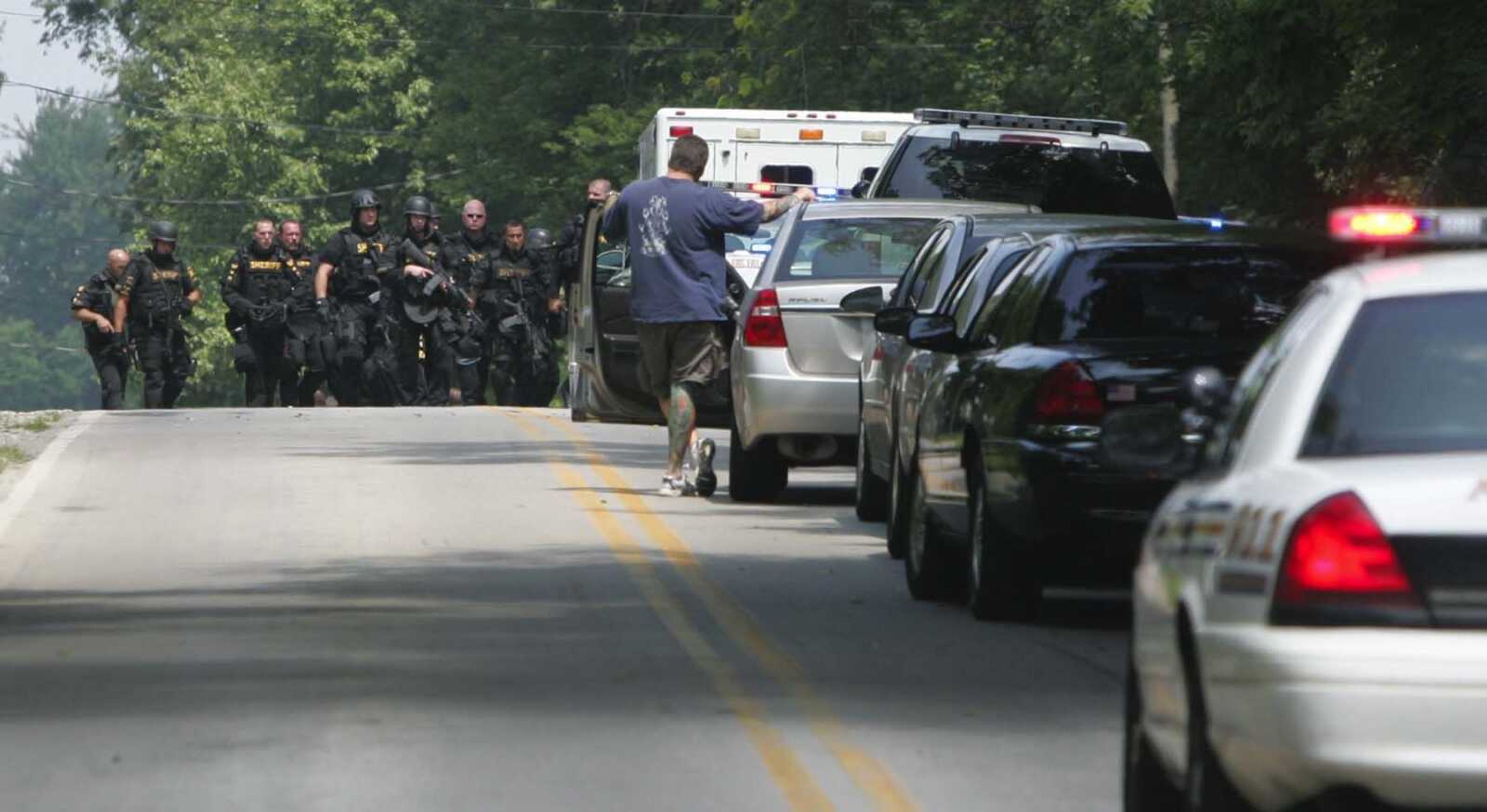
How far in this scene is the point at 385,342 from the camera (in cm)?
3133

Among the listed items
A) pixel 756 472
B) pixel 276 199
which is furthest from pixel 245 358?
pixel 276 199

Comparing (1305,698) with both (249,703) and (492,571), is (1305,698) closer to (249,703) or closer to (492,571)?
(249,703)

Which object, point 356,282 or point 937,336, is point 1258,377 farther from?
point 356,282

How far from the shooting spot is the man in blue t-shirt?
703 inches

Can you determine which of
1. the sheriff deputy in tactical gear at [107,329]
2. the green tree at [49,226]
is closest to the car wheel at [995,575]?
the sheriff deputy in tactical gear at [107,329]

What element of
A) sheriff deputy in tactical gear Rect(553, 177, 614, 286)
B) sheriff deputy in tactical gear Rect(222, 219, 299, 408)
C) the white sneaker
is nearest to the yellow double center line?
the white sneaker

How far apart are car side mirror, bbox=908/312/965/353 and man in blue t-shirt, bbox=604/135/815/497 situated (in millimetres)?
4641

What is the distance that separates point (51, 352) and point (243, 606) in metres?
152

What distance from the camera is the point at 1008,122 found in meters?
23.1

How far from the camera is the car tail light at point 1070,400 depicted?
1133 cm

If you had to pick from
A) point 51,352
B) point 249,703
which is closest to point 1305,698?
point 249,703

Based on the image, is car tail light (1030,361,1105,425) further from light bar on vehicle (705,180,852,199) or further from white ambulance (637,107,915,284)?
white ambulance (637,107,915,284)

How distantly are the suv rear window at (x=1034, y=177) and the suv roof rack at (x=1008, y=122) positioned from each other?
0.46 m

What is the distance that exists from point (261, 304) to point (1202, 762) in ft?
85.6
